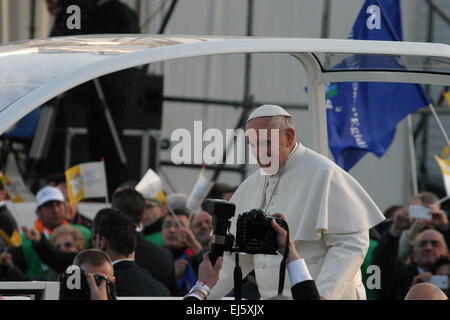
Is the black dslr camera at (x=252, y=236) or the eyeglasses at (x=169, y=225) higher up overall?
the eyeglasses at (x=169, y=225)

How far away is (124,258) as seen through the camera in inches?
241

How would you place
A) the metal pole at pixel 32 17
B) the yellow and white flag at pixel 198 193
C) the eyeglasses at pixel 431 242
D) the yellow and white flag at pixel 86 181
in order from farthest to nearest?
the metal pole at pixel 32 17 → the yellow and white flag at pixel 86 181 → the yellow and white flag at pixel 198 193 → the eyeglasses at pixel 431 242

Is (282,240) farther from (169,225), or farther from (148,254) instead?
(169,225)

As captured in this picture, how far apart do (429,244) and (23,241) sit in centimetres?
298

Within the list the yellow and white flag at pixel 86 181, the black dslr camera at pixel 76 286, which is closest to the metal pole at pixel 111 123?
the yellow and white flag at pixel 86 181

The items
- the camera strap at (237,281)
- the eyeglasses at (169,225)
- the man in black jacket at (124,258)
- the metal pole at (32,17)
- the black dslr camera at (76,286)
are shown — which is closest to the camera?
the camera strap at (237,281)

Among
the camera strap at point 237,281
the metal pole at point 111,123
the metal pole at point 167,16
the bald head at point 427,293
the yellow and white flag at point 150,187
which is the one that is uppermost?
the metal pole at point 167,16

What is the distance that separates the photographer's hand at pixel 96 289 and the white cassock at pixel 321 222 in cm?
55

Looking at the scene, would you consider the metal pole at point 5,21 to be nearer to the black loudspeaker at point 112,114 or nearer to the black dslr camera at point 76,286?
the black loudspeaker at point 112,114

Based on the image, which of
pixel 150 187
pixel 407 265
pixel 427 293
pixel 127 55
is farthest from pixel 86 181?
pixel 127 55

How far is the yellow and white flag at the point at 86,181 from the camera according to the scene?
350 inches

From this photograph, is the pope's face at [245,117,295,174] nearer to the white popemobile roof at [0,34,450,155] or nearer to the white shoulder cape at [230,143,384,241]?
the white shoulder cape at [230,143,384,241]

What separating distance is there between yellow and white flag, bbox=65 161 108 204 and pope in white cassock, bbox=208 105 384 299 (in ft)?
13.5

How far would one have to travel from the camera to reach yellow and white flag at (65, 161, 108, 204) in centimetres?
890
